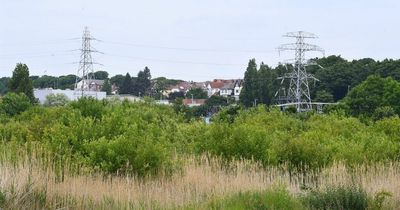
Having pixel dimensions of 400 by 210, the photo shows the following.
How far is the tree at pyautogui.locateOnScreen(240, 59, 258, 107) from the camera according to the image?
87.8 m

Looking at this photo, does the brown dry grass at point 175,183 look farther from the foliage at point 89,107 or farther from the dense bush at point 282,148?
the foliage at point 89,107

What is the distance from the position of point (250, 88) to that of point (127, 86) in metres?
41.5

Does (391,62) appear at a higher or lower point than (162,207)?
higher

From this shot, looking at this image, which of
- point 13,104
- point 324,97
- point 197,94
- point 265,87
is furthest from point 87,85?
point 197,94

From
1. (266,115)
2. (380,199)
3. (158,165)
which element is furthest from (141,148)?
(266,115)

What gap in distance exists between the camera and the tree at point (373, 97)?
54156mm

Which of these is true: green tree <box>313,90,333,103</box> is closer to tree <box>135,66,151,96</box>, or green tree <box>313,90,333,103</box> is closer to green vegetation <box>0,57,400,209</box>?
tree <box>135,66,151,96</box>

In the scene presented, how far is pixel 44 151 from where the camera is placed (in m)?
11.2

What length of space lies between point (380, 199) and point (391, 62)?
77312mm

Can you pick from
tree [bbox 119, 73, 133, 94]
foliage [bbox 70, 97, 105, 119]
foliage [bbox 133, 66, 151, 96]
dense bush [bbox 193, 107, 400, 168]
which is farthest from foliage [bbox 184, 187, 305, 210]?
tree [bbox 119, 73, 133, 94]

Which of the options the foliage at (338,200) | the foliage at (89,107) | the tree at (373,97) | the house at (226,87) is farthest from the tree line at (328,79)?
the foliage at (338,200)

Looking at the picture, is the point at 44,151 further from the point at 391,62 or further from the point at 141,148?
the point at 391,62

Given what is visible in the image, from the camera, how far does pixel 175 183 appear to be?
10.6 m

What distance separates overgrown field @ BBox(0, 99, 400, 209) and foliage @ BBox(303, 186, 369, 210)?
0.06 feet
